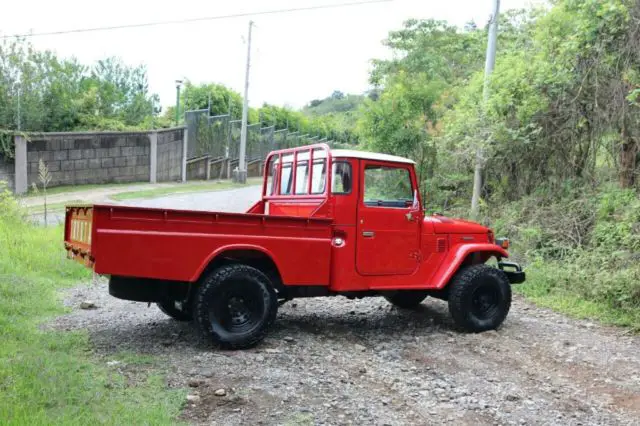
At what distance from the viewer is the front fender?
6.45 metres

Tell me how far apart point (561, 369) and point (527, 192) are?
677 centimetres

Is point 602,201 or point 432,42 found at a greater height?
point 432,42

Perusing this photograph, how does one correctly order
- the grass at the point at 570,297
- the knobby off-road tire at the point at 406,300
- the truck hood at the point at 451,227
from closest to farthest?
the truck hood at the point at 451,227, the grass at the point at 570,297, the knobby off-road tire at the point at 406,300

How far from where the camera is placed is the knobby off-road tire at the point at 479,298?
6.49 m

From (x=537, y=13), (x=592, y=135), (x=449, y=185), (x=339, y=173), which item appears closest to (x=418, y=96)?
(x=449, y=185)

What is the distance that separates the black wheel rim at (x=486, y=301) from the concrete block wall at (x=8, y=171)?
14.8 meters

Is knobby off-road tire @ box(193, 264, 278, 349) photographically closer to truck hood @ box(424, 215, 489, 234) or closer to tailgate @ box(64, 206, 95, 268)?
tailgate @ box(64, 206, 95, 268)

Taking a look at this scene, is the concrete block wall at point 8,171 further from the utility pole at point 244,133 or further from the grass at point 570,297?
the grass at point 570,297

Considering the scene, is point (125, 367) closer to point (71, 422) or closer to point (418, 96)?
point (71, 422)

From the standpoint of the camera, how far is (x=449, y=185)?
14.1 meters

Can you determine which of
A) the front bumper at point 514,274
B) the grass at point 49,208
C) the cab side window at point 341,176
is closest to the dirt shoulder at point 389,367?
the front bumper at point 514,274

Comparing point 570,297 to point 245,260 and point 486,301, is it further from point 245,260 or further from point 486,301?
point 245,260

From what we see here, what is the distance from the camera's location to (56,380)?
13.9ft

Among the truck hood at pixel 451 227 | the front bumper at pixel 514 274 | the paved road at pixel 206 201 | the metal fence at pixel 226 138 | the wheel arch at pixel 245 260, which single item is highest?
the metal fence at pixel 226 138
